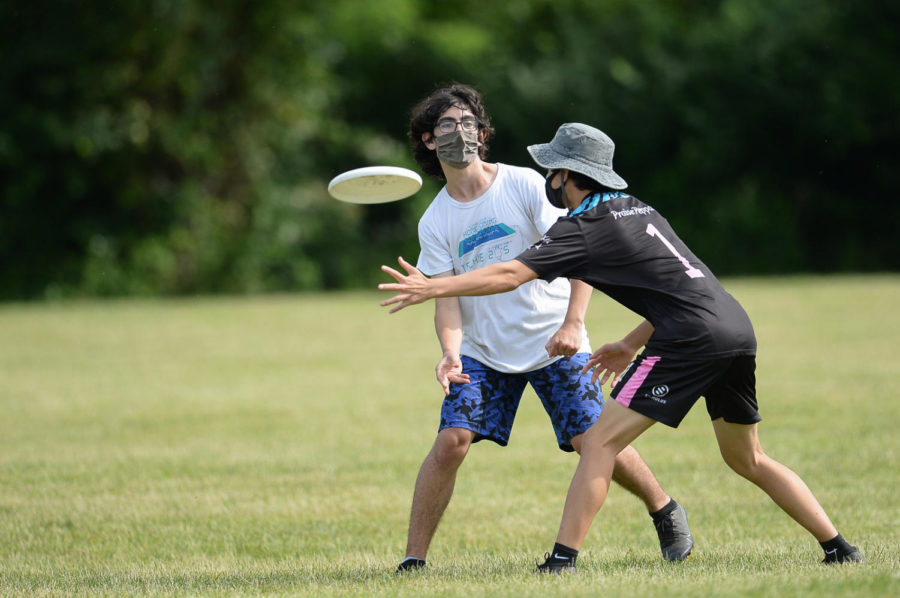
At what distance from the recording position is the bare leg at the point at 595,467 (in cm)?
502

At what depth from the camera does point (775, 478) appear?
5.35 m

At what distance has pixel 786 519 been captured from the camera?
24.0 ft

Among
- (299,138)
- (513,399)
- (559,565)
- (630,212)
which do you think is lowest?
(559,565)

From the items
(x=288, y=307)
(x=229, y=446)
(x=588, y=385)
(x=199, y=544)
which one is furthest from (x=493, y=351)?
(x=288, y=307)

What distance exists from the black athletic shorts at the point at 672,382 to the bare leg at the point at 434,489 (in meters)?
1.03

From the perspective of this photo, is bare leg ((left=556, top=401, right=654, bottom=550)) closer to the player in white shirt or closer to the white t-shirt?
the player in white shirt

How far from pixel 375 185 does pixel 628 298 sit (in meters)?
1.64

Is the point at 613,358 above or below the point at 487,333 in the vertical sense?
below

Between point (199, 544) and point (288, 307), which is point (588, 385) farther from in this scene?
point (288, 307)

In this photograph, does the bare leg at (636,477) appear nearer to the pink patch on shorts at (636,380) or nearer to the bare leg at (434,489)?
the bare leg at (434,489)

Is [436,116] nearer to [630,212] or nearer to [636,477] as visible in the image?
[630,212]

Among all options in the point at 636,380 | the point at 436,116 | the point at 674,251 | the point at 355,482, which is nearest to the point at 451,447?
the point at 636,380

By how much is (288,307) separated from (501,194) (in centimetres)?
2101

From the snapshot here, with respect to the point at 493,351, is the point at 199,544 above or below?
below
